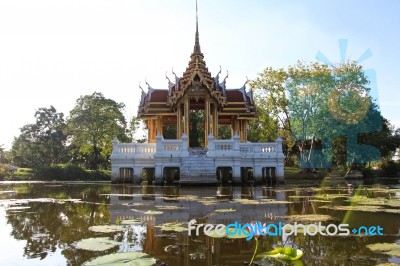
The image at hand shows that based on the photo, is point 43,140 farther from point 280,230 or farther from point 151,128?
point 280,230

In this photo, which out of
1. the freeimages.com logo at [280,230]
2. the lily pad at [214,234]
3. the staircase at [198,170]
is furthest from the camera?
the staircase at [198,170]

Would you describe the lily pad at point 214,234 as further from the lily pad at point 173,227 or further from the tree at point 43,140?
the tree at point 43,140

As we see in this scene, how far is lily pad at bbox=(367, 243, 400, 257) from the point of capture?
3.48 meters

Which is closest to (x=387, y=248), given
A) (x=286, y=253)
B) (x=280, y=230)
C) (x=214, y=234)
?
(x=286, y=253)

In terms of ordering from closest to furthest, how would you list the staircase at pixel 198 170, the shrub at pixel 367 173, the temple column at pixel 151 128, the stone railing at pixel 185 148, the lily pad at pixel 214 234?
the lily pad at pixel 214 234
the staircase at pixel 198 170
the stone railing at pixel 185 148
the temple column at pixel 151 128
the shrub at pixel 367 173

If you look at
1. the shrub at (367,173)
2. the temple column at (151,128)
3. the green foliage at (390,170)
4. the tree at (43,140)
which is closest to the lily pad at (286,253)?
the temple column at (151,128)

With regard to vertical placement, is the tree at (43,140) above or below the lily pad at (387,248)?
above

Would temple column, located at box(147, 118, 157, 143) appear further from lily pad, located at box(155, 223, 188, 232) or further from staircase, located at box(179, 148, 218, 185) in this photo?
lily pad, located at box(155, 223, 188, 232)

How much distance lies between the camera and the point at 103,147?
38.7 m

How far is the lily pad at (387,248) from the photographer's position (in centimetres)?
348

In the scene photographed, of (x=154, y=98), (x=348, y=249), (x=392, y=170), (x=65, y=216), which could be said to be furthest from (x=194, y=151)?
(x=392, y=170)

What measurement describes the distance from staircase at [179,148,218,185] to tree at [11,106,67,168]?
34.9 metres

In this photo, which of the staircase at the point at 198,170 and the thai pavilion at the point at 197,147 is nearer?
the staircase at the point at 198,170

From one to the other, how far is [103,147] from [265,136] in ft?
60.1
